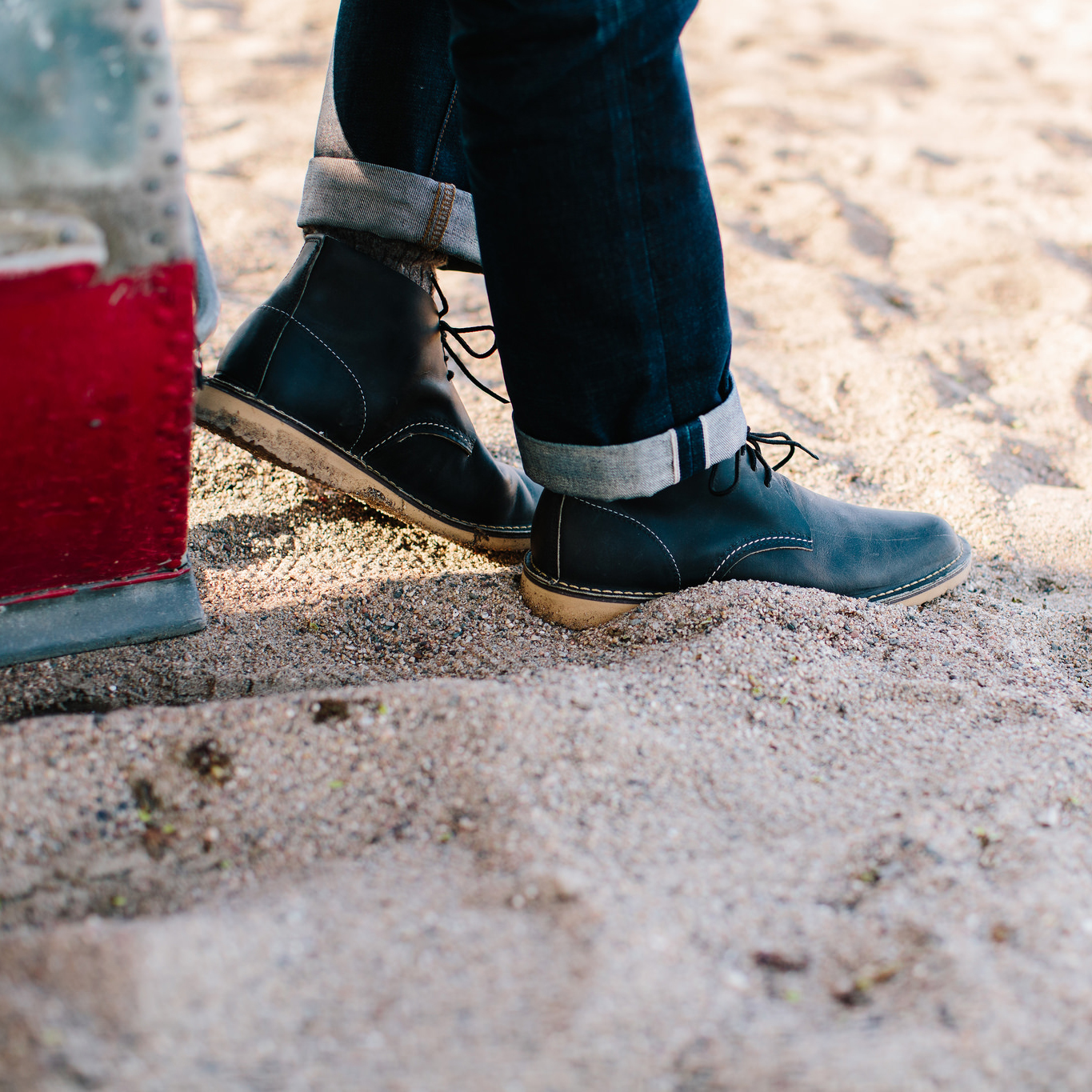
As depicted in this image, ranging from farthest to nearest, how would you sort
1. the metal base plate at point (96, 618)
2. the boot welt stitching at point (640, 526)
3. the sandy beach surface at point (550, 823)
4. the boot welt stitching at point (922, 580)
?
the boot welt stitching at point (922, 580) → the boot welt stitching at point (640, 526) → the metal base plate at point (96, 618) → the sandy beach surface at point (550, 823)

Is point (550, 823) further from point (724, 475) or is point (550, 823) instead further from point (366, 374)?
point (366, 374)

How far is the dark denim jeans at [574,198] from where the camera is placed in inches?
30.5

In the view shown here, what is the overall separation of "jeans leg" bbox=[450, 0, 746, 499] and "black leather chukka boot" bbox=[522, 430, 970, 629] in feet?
0.20

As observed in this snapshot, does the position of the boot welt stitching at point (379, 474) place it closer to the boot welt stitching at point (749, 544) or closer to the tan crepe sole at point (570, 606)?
the tan crepe sole at point (570, 606)

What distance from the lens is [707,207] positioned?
0.91 meters

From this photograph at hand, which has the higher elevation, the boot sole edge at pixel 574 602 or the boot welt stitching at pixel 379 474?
the boot welt stitching at pixel 379 474

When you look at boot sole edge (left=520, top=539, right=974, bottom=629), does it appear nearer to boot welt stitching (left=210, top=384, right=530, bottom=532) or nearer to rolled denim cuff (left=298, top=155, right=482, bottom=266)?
boot welt stitching (left=210, top=384, right=530, bottom=532)

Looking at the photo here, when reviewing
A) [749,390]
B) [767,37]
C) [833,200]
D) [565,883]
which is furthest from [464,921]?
[767,37]

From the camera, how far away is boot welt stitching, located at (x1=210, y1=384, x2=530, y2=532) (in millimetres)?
1126

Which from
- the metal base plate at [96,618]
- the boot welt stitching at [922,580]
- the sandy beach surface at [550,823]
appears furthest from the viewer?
the boot welt stitching at [922,580]

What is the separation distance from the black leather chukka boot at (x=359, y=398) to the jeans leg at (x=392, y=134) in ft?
0.19

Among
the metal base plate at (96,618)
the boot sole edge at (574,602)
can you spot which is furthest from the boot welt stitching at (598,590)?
the metal base plate at (96,618)

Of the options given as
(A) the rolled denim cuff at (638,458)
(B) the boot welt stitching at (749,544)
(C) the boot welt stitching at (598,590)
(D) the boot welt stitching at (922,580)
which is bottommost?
(D) the boot welt stitching at (922,580)

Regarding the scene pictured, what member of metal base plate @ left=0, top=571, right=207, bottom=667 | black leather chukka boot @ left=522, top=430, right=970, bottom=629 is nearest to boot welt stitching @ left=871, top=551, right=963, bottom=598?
black leather chukka boot @ left=522, top=430, right=970, bottom=629
